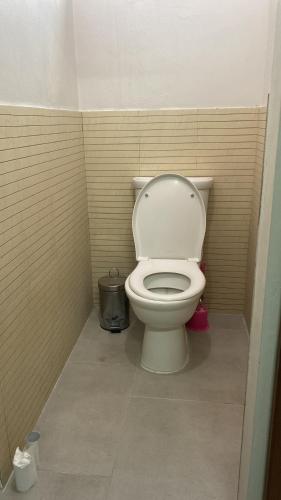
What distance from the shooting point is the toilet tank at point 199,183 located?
207 cm

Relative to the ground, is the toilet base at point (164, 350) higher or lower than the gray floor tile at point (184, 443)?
higher

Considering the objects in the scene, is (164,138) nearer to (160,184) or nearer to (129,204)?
(160,184)

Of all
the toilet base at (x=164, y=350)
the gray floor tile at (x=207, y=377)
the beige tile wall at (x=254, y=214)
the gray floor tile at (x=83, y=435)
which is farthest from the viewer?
the beige tile wall at (x=254, y=214)

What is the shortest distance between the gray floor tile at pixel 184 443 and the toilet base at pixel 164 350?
20 centimetres

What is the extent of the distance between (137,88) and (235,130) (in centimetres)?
56

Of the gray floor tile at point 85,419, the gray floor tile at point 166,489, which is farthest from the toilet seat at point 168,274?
the gray floor tile at point 166,489

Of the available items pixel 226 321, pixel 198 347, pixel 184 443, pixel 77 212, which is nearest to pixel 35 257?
pixel 77 212

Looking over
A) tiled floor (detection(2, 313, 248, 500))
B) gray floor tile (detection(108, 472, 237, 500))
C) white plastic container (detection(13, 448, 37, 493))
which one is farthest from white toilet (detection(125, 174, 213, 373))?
white plastic container (detection(13, 448, 37, 493))

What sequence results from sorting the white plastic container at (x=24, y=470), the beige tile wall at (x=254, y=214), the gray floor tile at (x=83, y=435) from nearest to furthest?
the white plastic container at (x=24, y=470)
the gray floor tile at (x=83, y=435)
the beige tile wall at (x=254, y=214)

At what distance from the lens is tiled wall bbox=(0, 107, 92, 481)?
130 cm

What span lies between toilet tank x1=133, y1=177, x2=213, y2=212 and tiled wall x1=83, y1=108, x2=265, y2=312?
91mm

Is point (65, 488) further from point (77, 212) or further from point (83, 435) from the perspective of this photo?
point (77, 212)

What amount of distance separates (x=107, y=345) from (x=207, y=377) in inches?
22.1

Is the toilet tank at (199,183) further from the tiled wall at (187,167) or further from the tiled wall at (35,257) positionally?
the tiled wall at (35,257)
